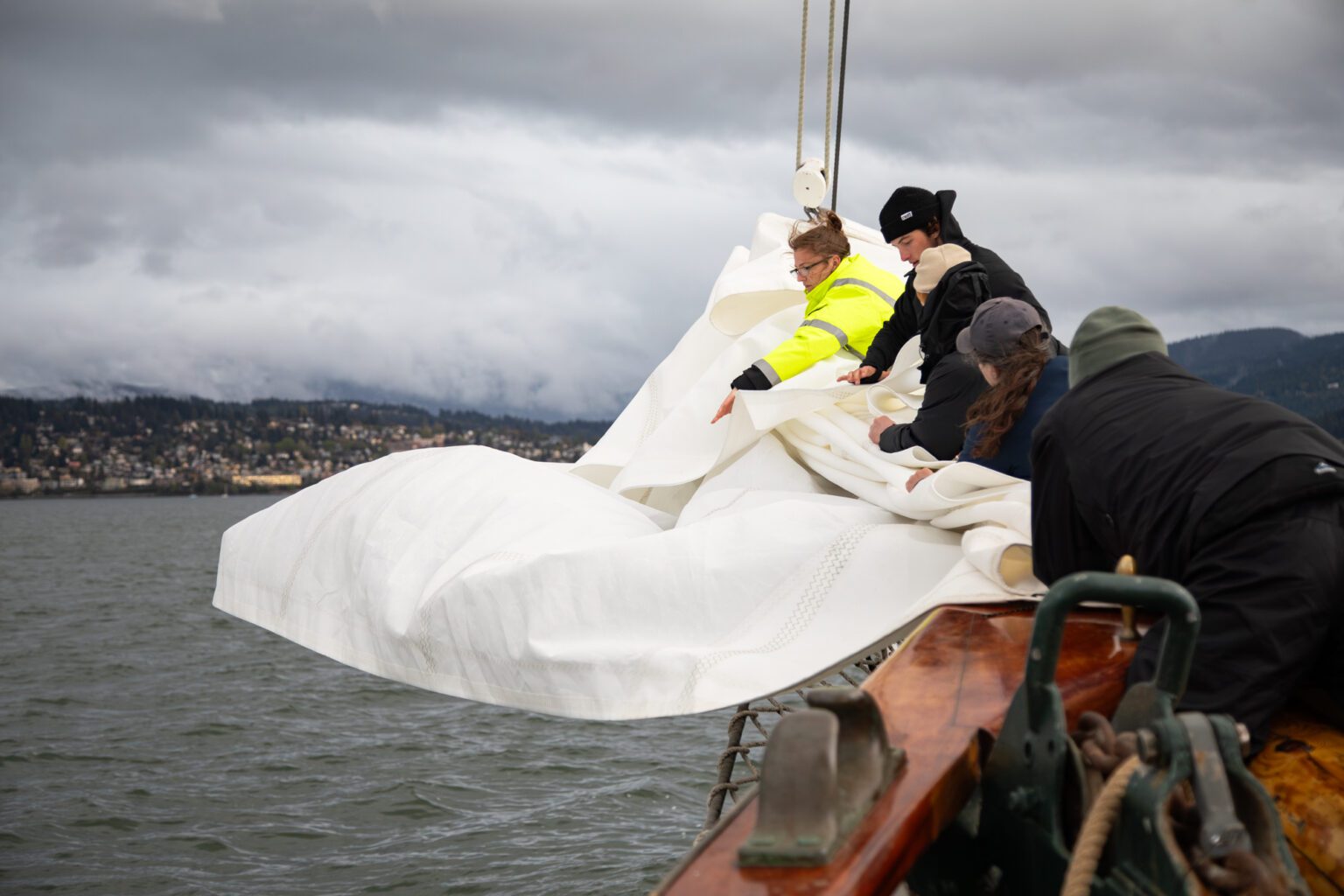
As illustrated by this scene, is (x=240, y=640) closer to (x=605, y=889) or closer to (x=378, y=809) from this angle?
(x=378, y=809)

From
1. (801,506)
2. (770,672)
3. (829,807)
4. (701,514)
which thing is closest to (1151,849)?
(829,807)

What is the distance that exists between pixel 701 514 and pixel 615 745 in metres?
9.16

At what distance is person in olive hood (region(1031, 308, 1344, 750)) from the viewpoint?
1.74 meters

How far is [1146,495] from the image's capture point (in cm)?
191

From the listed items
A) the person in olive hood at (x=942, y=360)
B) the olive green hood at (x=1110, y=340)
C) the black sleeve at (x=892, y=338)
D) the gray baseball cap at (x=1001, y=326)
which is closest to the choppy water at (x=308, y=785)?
the black sleeve at (x=892, y=338)

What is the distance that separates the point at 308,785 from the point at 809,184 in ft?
23.9

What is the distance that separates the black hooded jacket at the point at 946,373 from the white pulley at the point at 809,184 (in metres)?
2.62

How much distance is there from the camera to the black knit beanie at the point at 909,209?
4262mm

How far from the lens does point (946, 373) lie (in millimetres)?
3482

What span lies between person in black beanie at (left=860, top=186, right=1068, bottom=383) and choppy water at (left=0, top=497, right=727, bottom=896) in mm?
4658

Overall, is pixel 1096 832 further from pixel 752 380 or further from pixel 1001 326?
pixel 752 380

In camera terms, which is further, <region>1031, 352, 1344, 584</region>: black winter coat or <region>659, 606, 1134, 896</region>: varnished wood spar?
<region>1031, 352, 1344, 584</region>: black winter coat

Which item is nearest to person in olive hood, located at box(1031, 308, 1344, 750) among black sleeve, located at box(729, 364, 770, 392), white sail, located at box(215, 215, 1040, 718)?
white sail, located at box(215, 215, 1040, 718)

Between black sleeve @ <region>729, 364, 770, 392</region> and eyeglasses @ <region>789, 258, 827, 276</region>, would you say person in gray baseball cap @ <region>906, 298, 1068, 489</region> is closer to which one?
black sleeve @ <region>729, 364, 770, 392</region>
